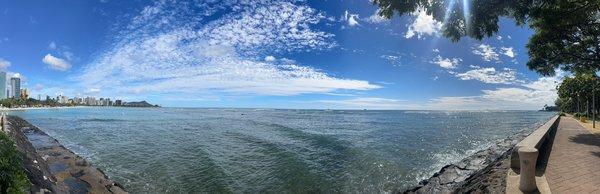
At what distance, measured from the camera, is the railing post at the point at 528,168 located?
6852 mm

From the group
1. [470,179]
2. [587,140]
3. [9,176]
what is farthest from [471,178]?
[9,176]

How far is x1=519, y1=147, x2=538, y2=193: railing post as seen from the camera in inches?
270

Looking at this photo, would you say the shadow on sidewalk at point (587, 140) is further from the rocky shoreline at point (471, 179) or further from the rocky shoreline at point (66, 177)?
the rocky shoreline at point (66, 177)

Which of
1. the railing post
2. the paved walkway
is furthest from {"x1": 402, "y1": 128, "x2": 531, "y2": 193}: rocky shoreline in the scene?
the railing post

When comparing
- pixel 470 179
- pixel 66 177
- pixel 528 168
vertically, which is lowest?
pixel 66 177

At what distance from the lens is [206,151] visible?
22719 millimetres

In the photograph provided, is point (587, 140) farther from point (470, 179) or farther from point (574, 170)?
point (574, 170)

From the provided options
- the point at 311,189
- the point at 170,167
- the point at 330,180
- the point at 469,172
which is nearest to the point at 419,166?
the point at 469,172

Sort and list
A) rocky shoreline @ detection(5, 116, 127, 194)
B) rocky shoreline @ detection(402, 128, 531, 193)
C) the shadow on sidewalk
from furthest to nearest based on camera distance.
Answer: the shadow on sidewalk, rocky shoreline @ detection(5, 116, 127, 194), rocky shoreline @ detection(402, 128, 531, 193)

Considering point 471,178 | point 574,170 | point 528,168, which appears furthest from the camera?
point 471,178

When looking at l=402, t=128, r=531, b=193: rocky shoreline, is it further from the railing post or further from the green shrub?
the green shrub

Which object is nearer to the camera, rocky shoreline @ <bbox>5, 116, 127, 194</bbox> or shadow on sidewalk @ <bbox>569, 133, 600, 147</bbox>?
rocky shoreline @ <bbox>5, 116, 127, 194</bbox>

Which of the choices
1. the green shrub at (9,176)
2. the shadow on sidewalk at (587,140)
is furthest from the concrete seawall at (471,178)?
the green shrub at (9,176)

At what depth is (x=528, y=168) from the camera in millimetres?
6988
